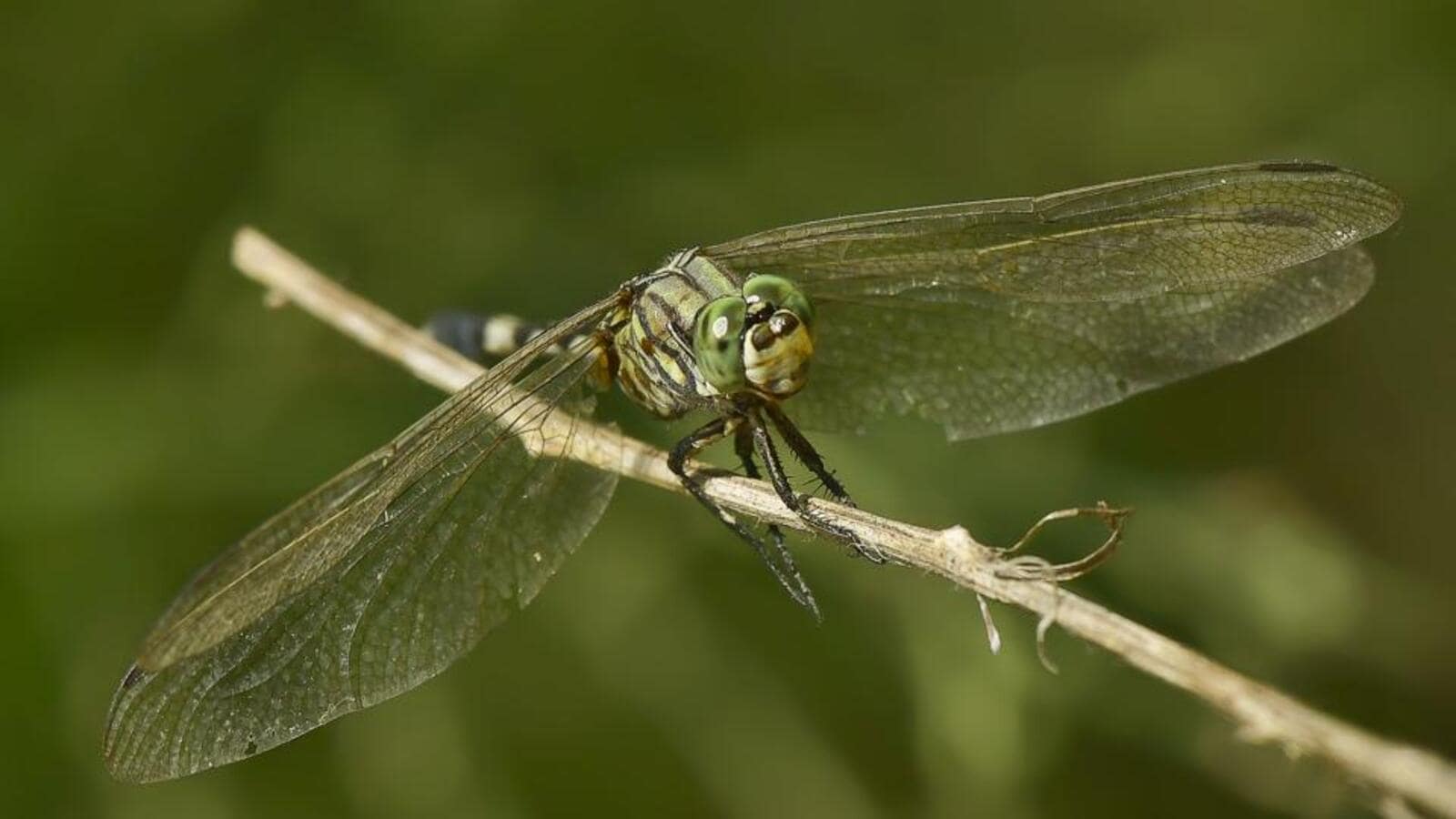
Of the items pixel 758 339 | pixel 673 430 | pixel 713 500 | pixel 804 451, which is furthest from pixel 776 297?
pixel 673 430

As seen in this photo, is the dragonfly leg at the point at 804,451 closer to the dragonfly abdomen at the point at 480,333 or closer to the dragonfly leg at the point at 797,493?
the dragonfly leg at the point at 797,493

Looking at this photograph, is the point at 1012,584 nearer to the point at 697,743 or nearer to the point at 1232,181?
the point at 1232,181

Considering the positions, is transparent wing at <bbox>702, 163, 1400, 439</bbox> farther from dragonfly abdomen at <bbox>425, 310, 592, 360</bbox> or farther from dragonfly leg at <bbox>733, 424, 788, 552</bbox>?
dragonfly abdomen at <bbox>425, 310, 592, 360</bbox>

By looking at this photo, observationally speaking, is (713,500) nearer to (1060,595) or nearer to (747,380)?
(747,380)

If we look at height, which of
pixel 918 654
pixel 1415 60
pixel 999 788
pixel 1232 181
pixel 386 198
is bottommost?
pixel 999 788

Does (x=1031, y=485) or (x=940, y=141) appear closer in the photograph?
(x=1031, y=485)

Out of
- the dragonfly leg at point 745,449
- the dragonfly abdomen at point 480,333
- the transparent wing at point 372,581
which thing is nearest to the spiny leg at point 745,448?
the dragonfly leg at point 745,449

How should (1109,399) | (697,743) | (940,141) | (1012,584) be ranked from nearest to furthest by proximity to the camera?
(1012,584) < (1109,399) < (697,743) < (940,141)

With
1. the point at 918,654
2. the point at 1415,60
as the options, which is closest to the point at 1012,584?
the point at 918,654
